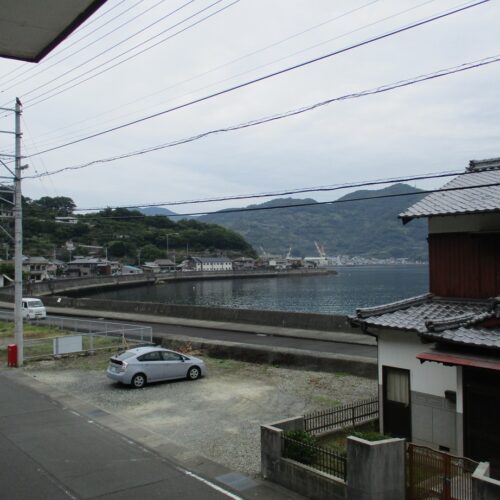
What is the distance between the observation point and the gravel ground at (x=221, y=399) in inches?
532

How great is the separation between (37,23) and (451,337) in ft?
28.5

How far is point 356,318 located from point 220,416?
5.58 metres

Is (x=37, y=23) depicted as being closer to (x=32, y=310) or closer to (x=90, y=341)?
(x=90, y=341)

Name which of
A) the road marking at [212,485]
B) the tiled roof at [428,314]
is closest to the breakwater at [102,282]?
Result: the road marking at [212,485]

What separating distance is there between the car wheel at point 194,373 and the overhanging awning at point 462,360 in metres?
12.3

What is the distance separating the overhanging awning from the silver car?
40.0 feet

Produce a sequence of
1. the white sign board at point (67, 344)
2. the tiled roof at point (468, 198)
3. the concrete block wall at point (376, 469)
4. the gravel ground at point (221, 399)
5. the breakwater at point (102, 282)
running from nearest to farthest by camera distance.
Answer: the concrete block wall at point (376, 469)
the tiled roof at point (468, 198)
the gravel ground at point (221, 399)
the white sign board at point (67, 344)
the breakwater at point (102, 282)

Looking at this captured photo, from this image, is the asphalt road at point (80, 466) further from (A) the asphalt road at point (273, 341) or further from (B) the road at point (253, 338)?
(A) the asphalt road at point (273, 341)

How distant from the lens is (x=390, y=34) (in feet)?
32.9

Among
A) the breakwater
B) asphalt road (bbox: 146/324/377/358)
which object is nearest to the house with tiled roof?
asphalt road (bbox: 146/324/377/358)

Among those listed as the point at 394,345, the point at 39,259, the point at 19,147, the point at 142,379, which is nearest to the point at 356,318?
the point at 394,345

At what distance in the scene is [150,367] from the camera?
2000 centimetres

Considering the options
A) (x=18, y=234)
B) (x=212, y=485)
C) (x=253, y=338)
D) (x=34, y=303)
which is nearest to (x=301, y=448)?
(x=212, y=485)

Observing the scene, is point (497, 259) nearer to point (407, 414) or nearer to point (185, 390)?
point (407, 414)
